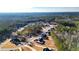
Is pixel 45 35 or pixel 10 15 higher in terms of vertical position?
pixel 10 15

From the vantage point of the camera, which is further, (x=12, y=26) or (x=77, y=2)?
(x=12, y=26)

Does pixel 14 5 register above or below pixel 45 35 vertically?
above
